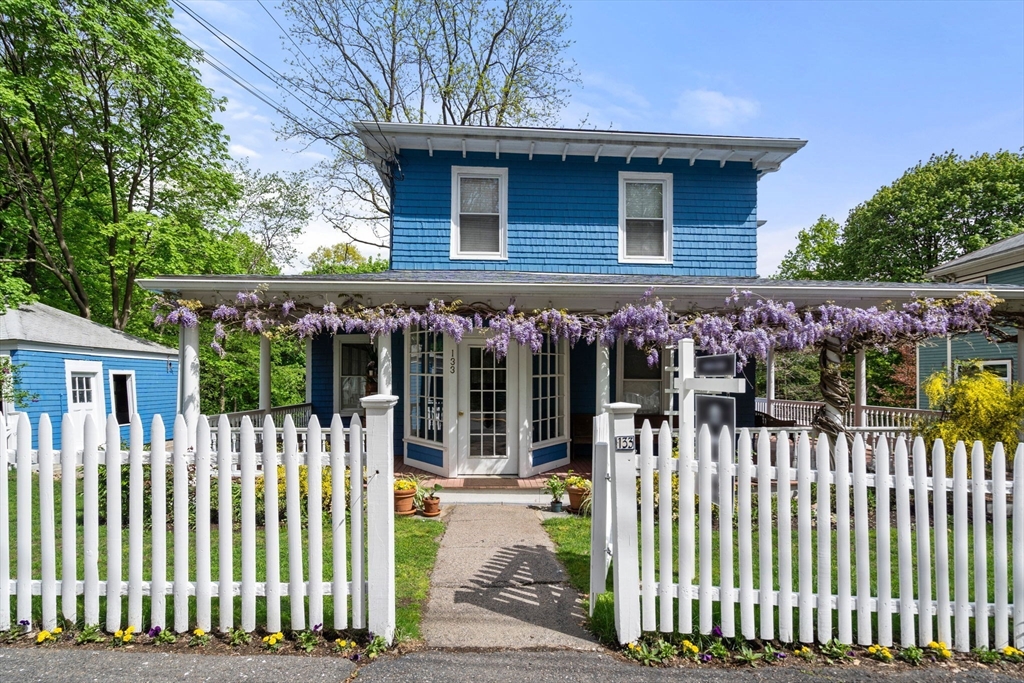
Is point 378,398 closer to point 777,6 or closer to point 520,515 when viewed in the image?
point 520,515

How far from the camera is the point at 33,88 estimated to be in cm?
1370

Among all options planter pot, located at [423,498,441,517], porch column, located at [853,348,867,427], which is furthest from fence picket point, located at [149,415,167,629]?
porch column, located at [853,348,867,427]

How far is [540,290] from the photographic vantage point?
7566mm

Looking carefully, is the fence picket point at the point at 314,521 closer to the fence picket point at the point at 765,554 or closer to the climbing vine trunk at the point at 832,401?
the fence picket point at the point at 765,554

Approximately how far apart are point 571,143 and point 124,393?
11.8 meters

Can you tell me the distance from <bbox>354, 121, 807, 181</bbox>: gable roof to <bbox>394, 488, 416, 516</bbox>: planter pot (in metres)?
6.04

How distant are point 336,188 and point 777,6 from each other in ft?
48.1

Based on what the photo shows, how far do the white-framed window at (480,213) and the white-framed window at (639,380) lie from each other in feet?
9.50

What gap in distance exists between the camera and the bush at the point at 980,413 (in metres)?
6.50

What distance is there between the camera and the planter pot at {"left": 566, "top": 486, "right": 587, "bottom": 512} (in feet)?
20.7

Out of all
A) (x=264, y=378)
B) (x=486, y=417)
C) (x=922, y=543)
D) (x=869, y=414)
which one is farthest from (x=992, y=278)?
(x=264, y=378)

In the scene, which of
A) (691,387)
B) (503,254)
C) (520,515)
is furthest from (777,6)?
(520,515)

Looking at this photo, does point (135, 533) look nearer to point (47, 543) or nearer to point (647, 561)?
point (47, 543)

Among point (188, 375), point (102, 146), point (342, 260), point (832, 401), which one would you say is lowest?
point (832, 401)
